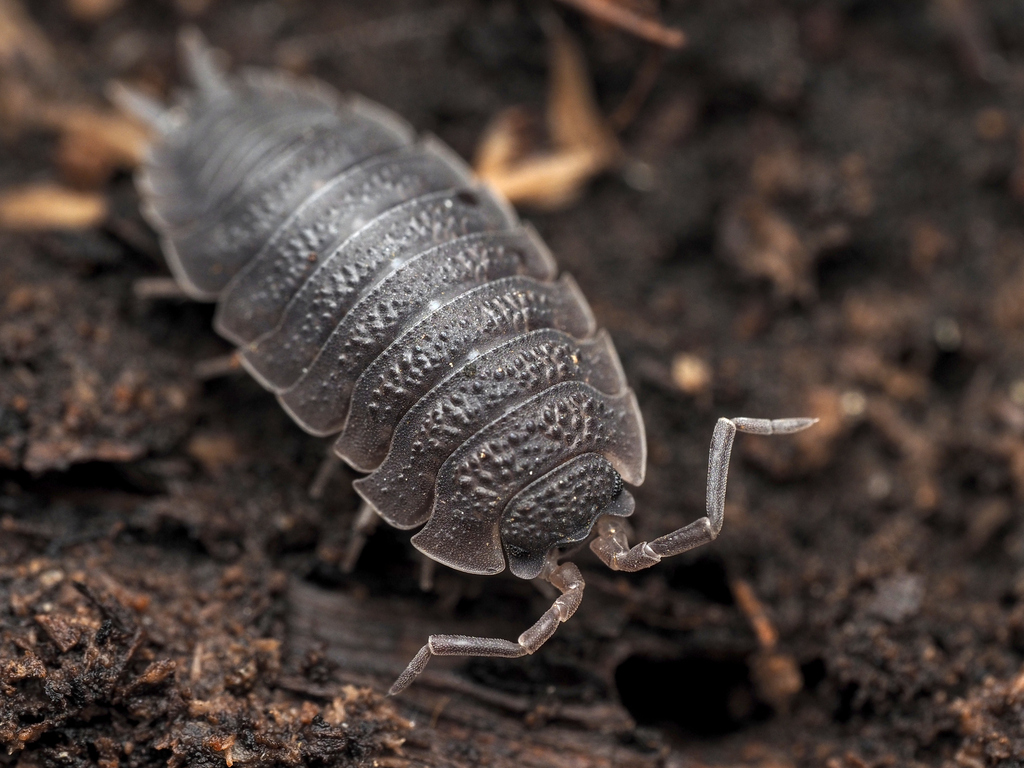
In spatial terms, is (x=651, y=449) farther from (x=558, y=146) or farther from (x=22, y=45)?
(x=22, y=45)

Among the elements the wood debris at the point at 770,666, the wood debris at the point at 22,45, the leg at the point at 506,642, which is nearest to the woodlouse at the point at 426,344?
the leg at the point at 506,642

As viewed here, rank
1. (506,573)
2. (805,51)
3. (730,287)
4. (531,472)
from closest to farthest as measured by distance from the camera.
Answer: (531,472), (506,573), (730,287), (805,51)

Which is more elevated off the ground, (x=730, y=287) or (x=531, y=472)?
(x=730, y=287)

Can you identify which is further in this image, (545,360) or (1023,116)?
(1023,116)

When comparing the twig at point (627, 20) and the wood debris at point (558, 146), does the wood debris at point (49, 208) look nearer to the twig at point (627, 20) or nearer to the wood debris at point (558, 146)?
the wood debris at point (558, 146)

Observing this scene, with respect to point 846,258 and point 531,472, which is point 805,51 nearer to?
point 846,258

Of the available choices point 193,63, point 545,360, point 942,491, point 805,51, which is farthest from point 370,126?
point 942,491
